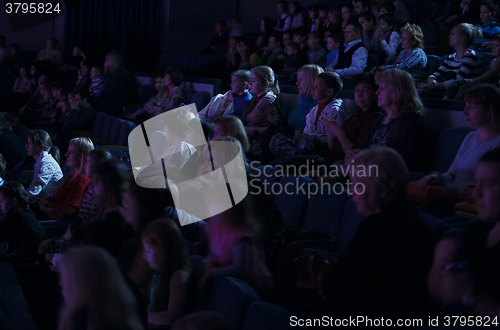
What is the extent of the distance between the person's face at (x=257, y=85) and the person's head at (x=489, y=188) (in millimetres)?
2842

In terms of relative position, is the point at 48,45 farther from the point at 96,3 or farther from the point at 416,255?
the point at 416,255

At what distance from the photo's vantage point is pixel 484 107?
219 cm

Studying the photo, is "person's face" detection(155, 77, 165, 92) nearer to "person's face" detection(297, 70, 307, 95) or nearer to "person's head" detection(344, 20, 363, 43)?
"person's head" detection(344, 20, 363, 43)

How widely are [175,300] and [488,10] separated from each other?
176 inches

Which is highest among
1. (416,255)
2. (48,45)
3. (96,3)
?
(416,255)

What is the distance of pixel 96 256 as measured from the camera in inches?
61.2

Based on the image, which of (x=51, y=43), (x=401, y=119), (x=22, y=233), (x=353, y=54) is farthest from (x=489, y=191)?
(x=51, y=43)

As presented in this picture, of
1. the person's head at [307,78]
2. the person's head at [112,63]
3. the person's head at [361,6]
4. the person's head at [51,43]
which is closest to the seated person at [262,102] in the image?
the person's head at [307,78]

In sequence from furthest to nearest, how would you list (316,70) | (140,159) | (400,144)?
(140,159) < (316,70) < (400,144)

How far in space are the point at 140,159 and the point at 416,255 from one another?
3.34 metres

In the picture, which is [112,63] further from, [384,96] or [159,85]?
[384,96]

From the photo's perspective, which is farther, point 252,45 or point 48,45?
point 48,45

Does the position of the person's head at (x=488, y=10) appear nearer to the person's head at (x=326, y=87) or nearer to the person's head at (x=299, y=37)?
the person's head at (x=299, y=37)

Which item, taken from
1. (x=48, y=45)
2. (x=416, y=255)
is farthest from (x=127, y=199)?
(x=48, y=45)
